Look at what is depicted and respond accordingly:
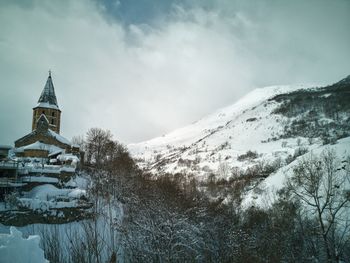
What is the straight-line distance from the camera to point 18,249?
461cm

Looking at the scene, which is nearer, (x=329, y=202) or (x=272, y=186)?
(x=329, y=202)

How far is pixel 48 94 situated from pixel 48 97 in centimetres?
83

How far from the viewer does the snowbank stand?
14.6 ft

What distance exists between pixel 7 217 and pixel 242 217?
2943cm

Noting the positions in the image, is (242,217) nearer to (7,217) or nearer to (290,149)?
(7,217)

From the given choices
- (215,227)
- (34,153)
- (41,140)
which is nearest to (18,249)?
(215,227)

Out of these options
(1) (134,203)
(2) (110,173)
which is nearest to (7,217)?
(1) (134,203)

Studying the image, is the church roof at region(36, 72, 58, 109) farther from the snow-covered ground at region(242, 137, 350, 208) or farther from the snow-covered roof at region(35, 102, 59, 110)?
the snow-covered ground at region(242, 137, 350, 208)

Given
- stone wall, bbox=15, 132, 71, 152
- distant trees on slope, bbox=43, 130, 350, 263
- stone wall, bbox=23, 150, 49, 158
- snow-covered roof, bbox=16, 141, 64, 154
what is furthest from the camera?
stone wall, bbox=15, 132, 71, 152

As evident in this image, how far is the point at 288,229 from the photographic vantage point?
22.8 m

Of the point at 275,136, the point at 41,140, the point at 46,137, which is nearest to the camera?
the point at 41,140

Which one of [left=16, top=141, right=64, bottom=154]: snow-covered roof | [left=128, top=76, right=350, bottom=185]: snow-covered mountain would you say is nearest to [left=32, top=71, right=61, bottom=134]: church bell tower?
[left=16, top=141, right=64, bottom=154]: snow-covered roof

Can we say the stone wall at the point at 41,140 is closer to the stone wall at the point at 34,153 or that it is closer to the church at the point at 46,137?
the church at the point at 46,137

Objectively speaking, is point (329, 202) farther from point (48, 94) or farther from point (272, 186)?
point (48, 94)
